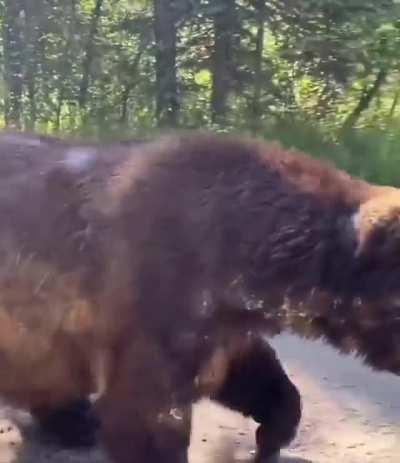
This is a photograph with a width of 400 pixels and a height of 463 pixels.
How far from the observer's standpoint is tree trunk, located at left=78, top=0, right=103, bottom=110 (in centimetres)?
959

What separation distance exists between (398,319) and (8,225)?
1339mm

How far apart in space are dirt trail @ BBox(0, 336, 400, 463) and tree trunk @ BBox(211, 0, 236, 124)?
433 cm

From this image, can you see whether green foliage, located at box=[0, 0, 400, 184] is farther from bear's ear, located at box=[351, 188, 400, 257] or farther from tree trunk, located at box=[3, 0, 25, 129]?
bear's ear, located at box=[351, 188, 400, 257]

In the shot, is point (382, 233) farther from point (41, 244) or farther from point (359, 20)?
point (359, 20)

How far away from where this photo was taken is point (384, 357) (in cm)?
340

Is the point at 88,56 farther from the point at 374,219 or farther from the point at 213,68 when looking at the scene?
the point at 374,219

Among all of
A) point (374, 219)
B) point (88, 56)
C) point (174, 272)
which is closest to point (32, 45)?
point (88, 56)

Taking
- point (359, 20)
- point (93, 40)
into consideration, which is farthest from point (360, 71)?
point (93, 40)

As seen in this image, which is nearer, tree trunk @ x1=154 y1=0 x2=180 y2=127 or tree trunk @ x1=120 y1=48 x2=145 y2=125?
tree trunk @ x1=154 y1=0 x2=180 y2=127

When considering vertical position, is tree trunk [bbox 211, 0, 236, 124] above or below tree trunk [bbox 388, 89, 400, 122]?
above

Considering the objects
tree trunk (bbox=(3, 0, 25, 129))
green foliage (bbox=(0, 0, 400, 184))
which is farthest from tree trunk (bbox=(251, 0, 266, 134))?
tree trunk (bbox=(3, 0, 25, 129))

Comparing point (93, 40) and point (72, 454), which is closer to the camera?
point (72, 454)

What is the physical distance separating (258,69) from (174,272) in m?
6.07

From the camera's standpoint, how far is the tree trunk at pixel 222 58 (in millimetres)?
9039
